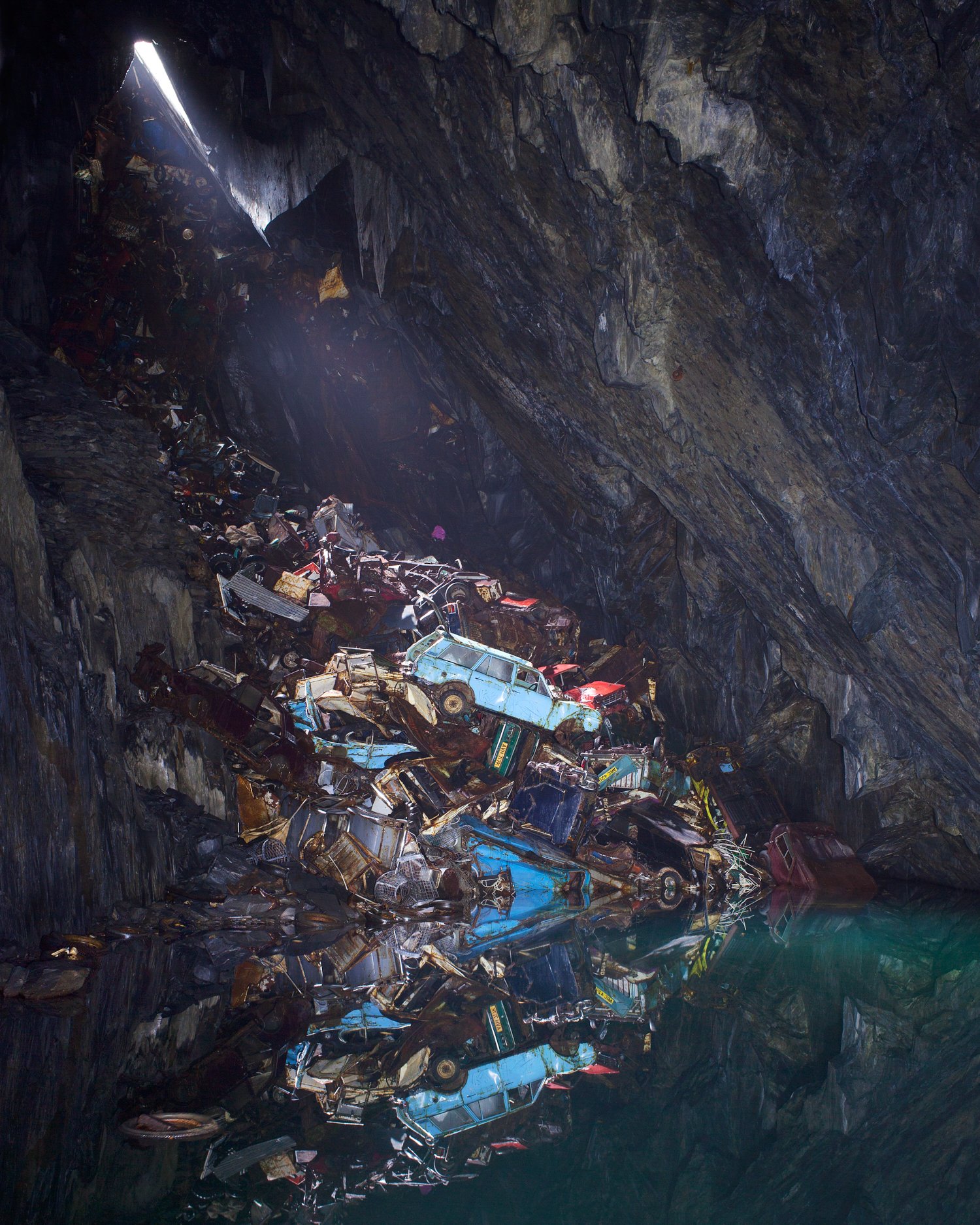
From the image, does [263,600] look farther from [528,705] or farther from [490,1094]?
[490,1094]

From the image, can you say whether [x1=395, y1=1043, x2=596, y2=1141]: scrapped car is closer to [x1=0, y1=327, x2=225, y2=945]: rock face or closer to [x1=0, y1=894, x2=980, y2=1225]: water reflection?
[x1=0, y1=894, x2=980, y2=1225]: water reflection

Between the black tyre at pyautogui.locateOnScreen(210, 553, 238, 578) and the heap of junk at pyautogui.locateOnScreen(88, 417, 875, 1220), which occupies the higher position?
the black tyre at pyautogui.locateOnScreen(210, 553, 238, 578)

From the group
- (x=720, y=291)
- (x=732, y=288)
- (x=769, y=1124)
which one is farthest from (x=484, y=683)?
(x=769, y=1124)

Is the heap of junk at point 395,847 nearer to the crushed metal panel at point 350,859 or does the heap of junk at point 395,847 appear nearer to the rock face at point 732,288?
the crushed metal panel at point 350,859

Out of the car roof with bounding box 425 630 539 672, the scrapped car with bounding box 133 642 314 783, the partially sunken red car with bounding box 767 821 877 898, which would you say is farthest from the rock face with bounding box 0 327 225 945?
the partially sunken red car with bounding box 767 821 877 898

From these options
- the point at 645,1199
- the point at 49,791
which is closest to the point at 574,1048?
the point at 645,1199
